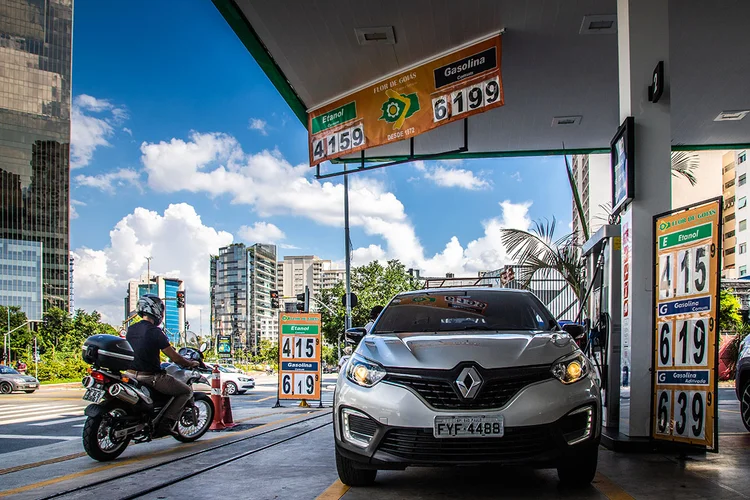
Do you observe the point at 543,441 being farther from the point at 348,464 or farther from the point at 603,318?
the point at 603,318

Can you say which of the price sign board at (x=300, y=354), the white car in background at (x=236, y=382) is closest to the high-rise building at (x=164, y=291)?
the white car in background at (x=236, y=382)

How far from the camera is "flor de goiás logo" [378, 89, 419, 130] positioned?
36.9 ft

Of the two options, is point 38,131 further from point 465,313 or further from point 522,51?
point 465,313

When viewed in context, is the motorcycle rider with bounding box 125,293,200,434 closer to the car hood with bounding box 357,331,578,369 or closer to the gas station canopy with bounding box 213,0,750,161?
the car hood with bounding box 357,331,578,369

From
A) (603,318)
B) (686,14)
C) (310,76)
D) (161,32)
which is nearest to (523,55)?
(686,14)

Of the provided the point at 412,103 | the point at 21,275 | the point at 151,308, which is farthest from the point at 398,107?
Answer: the point at 21,275

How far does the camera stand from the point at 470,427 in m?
4.46

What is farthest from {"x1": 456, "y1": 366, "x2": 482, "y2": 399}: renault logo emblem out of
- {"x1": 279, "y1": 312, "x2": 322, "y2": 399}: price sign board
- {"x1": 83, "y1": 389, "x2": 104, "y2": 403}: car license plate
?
{"x1": 279, "y1": 312, "x2": 322, "y2": 399}: price sign board

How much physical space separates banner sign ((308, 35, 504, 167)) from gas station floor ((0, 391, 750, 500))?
17.3ft

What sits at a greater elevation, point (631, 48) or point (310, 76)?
point (310, 76)

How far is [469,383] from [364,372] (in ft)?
2.59

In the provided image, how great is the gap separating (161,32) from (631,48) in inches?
5234

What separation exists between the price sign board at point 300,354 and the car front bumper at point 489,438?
9562 mm

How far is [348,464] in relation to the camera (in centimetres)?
509
